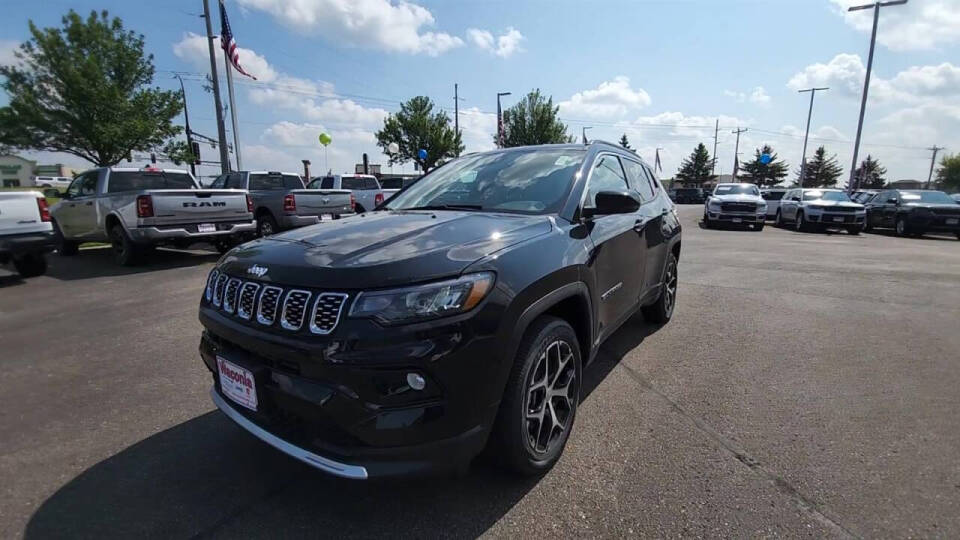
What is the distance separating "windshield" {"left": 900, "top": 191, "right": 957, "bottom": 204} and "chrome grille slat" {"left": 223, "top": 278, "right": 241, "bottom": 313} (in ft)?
70.1

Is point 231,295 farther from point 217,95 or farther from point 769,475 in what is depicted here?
point 217,95

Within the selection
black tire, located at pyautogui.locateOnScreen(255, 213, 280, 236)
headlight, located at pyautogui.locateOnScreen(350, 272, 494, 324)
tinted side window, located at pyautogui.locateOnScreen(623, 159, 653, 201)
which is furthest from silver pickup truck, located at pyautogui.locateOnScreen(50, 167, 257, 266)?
headlight, located at pyautogui.locateOnScreen(350, 272, 494, 324)

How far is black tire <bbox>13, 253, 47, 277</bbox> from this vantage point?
7707mm

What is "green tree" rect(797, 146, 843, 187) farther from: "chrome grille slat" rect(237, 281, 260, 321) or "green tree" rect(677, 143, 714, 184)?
"chrome grille slat" rect(237, 281, 260, 321)

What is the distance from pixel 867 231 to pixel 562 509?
880 inches

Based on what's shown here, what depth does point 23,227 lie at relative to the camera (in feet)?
23.9

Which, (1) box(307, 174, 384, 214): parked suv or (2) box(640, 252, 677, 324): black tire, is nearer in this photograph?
(2) box(640, 252, 677, 324): black tire

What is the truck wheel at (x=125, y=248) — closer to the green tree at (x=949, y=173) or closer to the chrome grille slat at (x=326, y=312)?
the chrome grille slat at (x=326, y=312)

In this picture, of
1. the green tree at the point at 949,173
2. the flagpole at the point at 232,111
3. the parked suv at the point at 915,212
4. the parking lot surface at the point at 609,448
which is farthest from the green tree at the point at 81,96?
the green tree at the point at 949,173

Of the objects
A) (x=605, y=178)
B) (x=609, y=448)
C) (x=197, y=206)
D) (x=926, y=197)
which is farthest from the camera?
(x=926, y=197)

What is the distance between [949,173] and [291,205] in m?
116

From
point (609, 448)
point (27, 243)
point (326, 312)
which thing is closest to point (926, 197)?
point (609, 448)

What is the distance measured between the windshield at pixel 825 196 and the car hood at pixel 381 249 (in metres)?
19.9

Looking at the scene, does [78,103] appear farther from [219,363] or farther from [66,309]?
[219,363]
